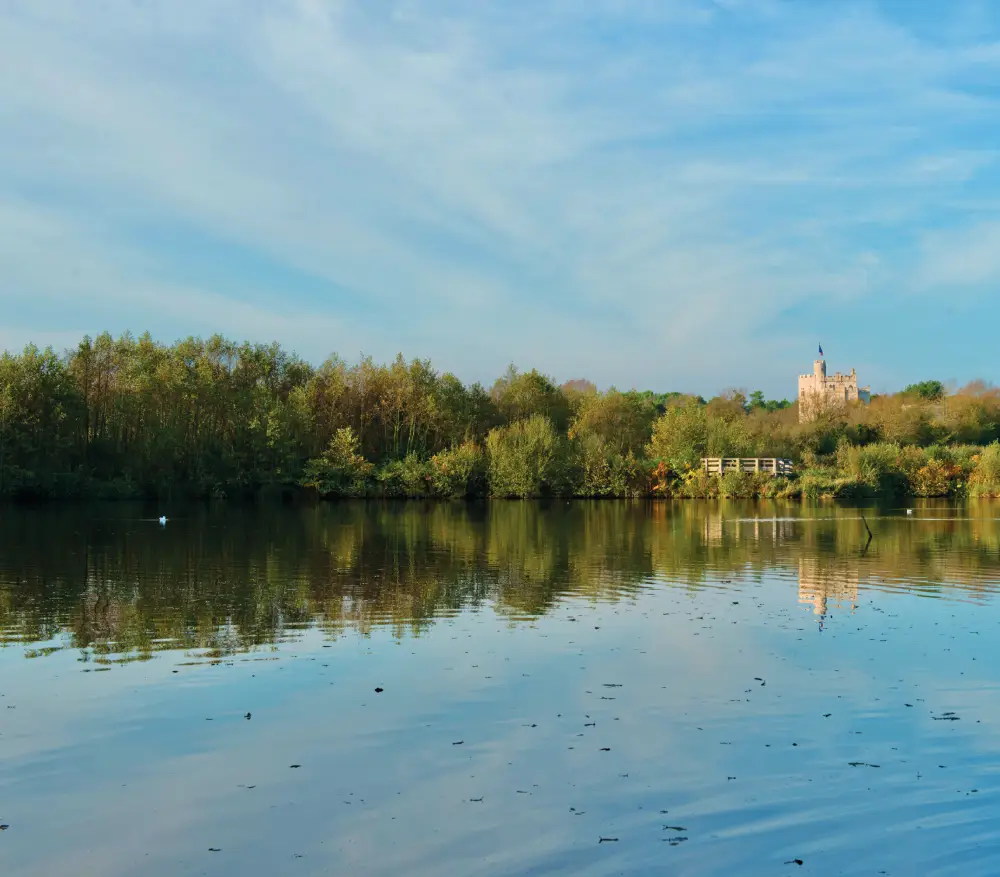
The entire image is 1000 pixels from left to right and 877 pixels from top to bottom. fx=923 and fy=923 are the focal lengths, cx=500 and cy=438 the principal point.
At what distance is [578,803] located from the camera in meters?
7.81

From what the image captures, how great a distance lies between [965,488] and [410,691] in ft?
246

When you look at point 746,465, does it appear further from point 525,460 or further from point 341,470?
point 341,470

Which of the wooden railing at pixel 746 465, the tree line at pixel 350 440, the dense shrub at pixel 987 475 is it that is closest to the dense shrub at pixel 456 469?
the tree line at pixel 350 440

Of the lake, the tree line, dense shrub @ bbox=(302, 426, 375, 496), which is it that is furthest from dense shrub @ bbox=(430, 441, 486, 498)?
the lake

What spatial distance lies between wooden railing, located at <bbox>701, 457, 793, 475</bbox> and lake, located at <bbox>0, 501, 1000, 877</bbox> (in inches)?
2033

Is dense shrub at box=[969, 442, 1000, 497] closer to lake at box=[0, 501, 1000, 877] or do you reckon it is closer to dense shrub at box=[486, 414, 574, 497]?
dense shrub at box=[486, 414, 574, 497]

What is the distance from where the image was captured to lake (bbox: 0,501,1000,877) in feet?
23.0

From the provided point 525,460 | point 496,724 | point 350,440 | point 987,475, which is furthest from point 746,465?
point 496,724

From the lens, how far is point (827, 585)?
2083cm

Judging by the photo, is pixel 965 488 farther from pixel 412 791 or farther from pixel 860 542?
pixel 412 791

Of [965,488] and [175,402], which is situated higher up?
[175,402]

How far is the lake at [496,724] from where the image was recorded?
7012 millimetres

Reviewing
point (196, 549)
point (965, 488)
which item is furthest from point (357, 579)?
point (965, 488)

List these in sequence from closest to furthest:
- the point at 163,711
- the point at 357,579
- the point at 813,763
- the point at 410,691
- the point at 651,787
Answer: the point at 651,787 → the point at 813,763 → the point at 163,711 → the point at 410,691 → the point at 357,579
